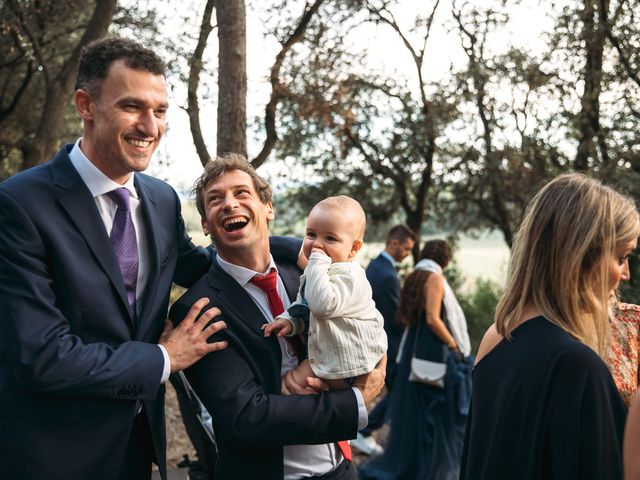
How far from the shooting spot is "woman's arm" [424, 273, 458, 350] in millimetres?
6508

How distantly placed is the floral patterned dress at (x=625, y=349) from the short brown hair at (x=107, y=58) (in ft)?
6.26

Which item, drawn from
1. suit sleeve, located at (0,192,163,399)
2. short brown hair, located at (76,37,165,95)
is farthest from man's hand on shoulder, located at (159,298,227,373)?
short brown hair, located at (76,37,165,95)

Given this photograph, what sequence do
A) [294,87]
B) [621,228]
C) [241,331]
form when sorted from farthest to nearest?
1. [294,87]
2. [241,331]
3. [621,228]

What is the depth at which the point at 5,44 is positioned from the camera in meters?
11.3

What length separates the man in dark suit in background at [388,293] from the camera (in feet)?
23.8

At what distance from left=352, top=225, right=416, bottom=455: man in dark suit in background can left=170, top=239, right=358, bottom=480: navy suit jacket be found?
4.56m

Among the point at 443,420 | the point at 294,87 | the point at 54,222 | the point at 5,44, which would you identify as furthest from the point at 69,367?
the point at 5,44

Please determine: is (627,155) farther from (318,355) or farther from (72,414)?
(72,414)

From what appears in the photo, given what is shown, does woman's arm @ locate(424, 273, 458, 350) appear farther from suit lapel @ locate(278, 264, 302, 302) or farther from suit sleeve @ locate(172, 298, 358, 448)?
suit sleeve @ locate(172, 298, 358, 448)

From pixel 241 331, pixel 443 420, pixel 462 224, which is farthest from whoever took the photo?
pixel 462 224

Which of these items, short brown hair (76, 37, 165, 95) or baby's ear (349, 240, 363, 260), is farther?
baby's ear (349, 240, 363, 260)

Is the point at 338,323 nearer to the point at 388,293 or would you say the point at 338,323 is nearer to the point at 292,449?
the point at 292,449

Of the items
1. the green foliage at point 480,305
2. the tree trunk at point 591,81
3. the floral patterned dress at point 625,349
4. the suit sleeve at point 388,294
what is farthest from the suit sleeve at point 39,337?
the green foliage at point 480,305

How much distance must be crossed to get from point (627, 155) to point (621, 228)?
708 centimetres
